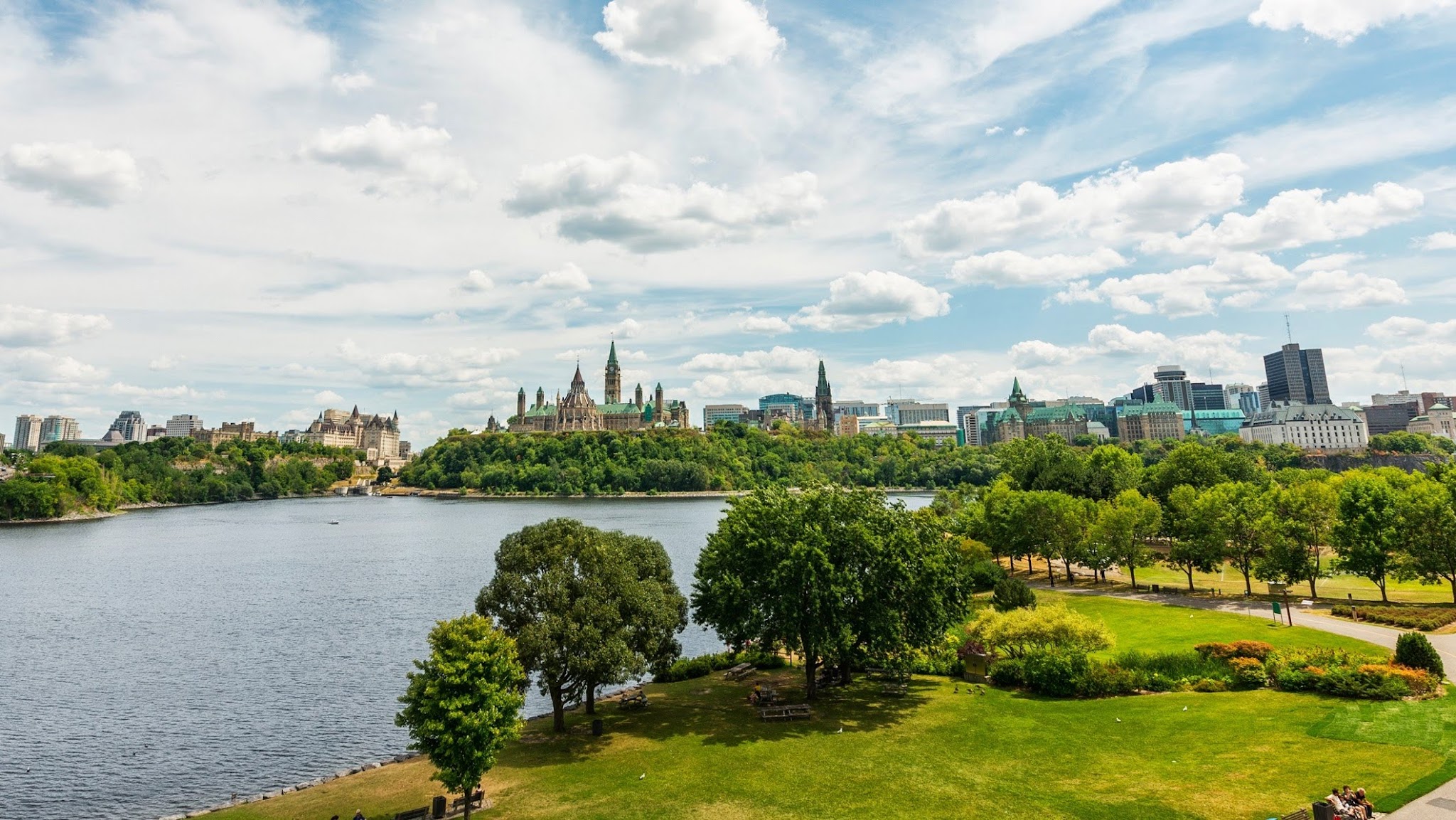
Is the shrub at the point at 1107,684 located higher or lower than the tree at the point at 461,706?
lower

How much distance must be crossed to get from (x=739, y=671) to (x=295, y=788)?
20.2 m

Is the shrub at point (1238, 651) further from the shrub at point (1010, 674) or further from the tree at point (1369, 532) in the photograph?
the tree at point (1369, 532)

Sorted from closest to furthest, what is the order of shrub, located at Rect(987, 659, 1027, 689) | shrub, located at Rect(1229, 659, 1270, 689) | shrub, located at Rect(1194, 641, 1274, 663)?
shrub, located at Rect(1229, 659, 1270, 689) → shrub, located at Rect(1194, 641, 1274, 663) → shrub, located at Rect(987, 659, 1027, 689)

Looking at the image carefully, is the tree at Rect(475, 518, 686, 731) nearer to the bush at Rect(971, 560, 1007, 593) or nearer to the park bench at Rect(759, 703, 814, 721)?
the park bench at Rect(759, 703, 814, 721)

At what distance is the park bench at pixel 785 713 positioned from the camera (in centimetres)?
3077

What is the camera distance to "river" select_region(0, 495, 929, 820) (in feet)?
105

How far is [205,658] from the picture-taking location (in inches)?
1925

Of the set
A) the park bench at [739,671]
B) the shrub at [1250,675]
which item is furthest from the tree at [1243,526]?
the park bench at [739,671]

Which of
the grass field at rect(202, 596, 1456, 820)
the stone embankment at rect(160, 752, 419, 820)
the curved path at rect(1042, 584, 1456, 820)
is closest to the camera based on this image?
the curved path at rect(1042, 584, 1456, 820)

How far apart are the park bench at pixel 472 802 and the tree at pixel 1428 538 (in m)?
53.3

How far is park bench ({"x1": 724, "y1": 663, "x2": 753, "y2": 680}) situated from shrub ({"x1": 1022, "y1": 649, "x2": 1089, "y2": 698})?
1391 centimetres

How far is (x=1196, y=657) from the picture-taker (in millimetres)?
33406

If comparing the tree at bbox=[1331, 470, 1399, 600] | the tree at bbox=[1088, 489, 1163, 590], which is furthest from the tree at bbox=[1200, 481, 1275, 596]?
the tree at bbox=[1088, 489, 1163, 590]

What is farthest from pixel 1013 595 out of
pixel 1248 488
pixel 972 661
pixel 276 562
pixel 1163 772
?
pixel 276 562
